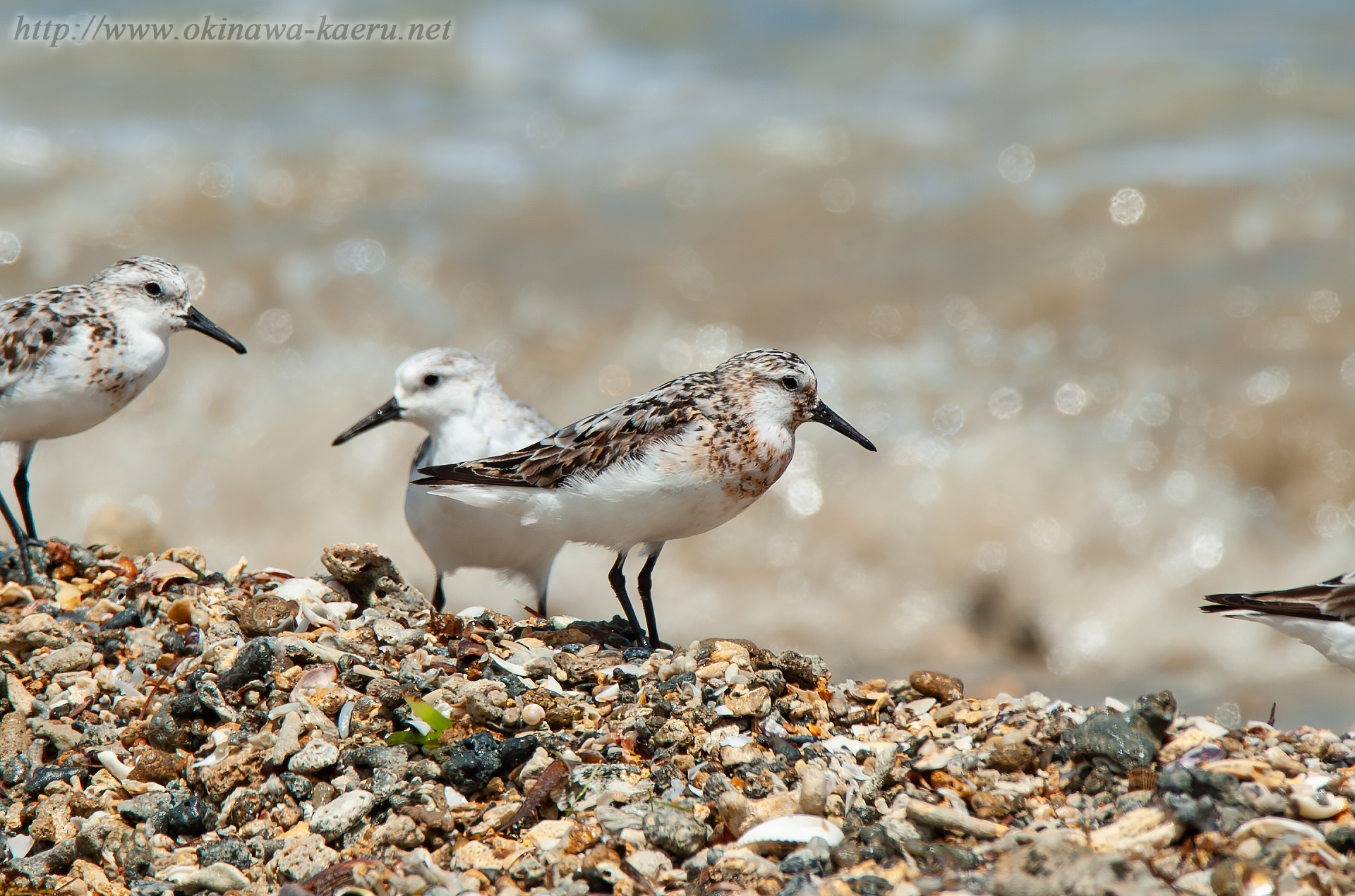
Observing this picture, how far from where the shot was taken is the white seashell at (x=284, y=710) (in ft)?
14.3

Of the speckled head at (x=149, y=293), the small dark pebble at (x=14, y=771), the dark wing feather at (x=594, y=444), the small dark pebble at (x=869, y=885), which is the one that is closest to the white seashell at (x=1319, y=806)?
the small dark pebble at (x=869, y=885)

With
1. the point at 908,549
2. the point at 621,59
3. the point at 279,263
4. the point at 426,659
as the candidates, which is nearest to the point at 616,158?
the point at 621,59

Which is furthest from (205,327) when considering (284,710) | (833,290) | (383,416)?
(833,290)

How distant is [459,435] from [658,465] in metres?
1.82

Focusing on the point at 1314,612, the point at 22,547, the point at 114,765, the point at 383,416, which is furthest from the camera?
the point at 383,416

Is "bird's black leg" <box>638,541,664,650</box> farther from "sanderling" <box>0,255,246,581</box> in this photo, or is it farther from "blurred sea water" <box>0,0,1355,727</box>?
"blurred sea water" <box>0,0,1355,727</box>

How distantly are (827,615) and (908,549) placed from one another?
905 millimetres

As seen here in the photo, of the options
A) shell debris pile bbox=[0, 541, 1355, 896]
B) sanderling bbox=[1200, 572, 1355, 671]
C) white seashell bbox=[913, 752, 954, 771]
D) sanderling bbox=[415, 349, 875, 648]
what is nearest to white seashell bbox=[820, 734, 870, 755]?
shell debris pile bbox=[0, 541, 1355, 896]

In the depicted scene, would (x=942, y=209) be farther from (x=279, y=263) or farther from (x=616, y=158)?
(x=279, y=263)

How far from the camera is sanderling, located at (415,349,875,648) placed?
5.09 meters

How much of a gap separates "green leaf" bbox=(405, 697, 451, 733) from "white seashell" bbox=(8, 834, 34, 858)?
1.30m

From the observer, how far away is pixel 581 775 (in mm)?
4051

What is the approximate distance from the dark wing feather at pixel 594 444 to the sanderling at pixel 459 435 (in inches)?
30.5

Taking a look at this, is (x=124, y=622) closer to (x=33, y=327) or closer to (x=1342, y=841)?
(x=33, y=327)
